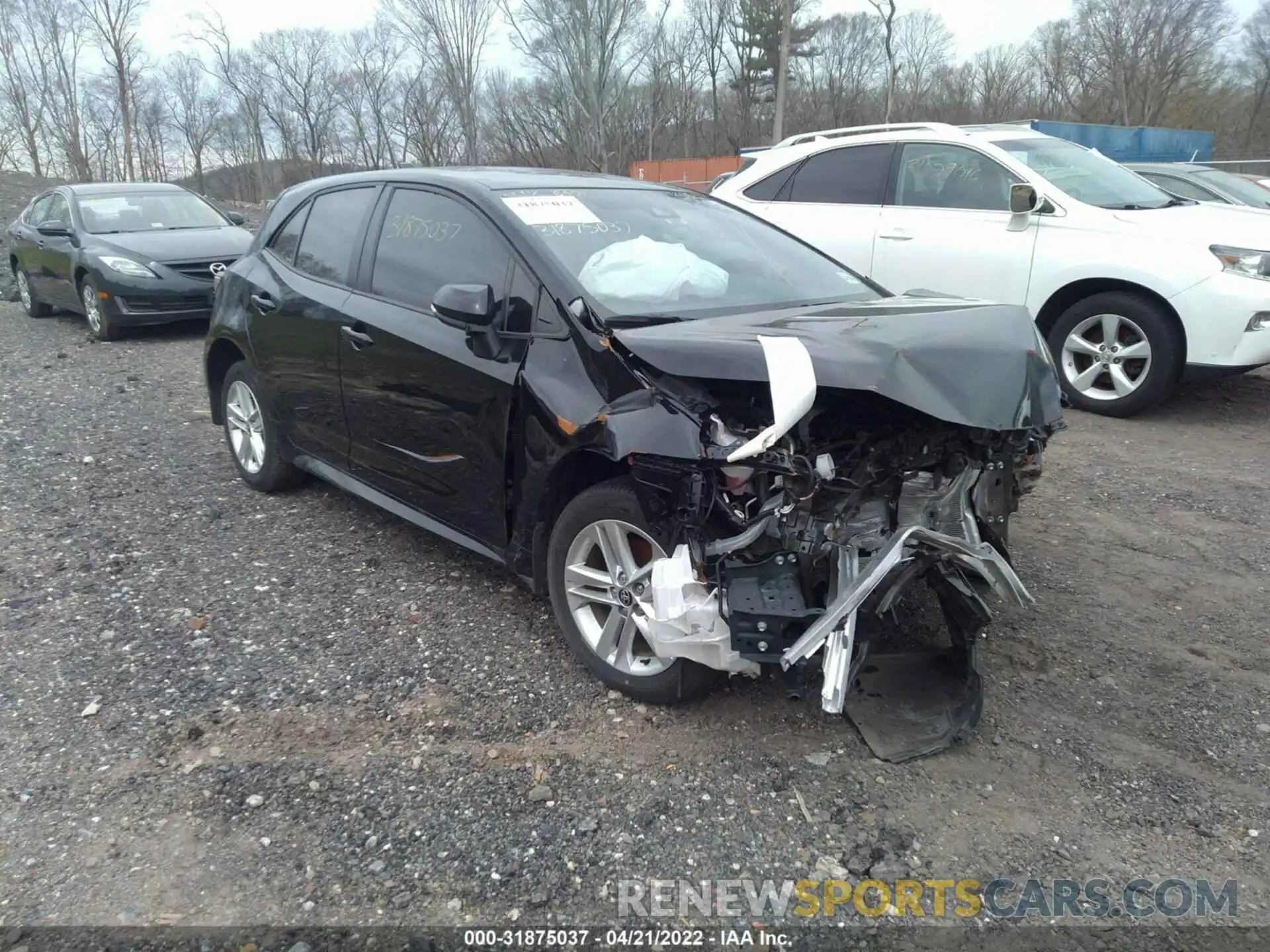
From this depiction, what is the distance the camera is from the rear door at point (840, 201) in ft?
23.6

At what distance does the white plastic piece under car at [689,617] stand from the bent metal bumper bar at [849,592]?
0.73ft

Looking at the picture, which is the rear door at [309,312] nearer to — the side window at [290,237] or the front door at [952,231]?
the side window at [290,237]

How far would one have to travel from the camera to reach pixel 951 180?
22.7 feet

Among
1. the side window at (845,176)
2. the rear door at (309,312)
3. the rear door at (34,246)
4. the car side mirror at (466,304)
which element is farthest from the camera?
the rear door at (34,246)

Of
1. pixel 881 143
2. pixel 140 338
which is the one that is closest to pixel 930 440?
pixel 881 143

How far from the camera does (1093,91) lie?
46.9 meters

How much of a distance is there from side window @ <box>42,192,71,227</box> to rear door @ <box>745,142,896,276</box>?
817 centimetres

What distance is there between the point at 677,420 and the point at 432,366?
51.5 inches

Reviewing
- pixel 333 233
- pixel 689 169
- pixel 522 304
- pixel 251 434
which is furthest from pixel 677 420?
pixel 689 169

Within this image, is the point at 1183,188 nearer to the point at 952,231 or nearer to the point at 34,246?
the point at 952,231

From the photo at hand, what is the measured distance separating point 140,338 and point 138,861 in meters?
9.06

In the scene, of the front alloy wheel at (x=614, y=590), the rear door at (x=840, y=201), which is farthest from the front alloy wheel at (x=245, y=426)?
the rear door at (x=840, y=201)

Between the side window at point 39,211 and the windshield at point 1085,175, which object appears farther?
the side window at point 39,211

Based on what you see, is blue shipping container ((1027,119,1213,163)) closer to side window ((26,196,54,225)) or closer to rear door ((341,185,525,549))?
side window ((26,196,54,225))
